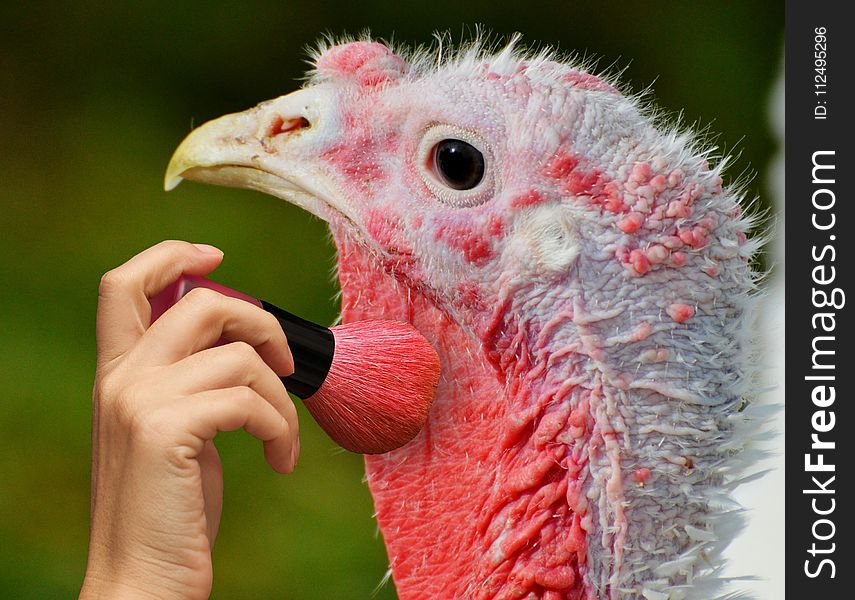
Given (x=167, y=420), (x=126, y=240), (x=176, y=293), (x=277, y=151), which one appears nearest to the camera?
(x=167, y=420)

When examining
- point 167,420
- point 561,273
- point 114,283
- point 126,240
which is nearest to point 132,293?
point 114,283

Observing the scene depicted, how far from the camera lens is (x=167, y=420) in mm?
687

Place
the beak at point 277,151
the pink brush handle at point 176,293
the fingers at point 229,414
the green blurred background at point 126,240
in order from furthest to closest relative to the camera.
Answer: the green blurred background at point 126,240
the beak at point 277,151
the pink brush handle at point 176,293
the fingers at point 229,414

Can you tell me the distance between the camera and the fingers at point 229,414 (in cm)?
69

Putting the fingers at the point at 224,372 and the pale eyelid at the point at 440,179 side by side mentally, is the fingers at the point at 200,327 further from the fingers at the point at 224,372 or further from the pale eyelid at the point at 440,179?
the pale eyelid at the point at 440,179

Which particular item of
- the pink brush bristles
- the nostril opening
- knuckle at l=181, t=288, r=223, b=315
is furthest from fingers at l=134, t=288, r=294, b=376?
the nostril opening

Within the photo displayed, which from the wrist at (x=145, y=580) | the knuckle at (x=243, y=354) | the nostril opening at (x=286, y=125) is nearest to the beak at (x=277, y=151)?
the nostril opening at (x=286, y=125)

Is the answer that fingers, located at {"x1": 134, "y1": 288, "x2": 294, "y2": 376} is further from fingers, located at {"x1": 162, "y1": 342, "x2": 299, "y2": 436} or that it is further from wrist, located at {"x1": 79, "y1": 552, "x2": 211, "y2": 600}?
wrist, located at {"x1": 79, "y1": 552, "x2": 211, "y2": 600}

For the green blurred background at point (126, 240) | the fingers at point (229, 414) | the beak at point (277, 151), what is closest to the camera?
the fingers at point (229, 414)

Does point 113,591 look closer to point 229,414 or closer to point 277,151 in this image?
point 229,414

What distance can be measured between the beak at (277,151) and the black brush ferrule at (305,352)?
0.41 feet

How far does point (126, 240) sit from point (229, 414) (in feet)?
4.82

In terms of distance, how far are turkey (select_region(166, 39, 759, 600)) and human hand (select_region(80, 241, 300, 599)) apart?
190mm

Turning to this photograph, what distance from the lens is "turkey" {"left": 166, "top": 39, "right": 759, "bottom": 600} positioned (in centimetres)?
81
